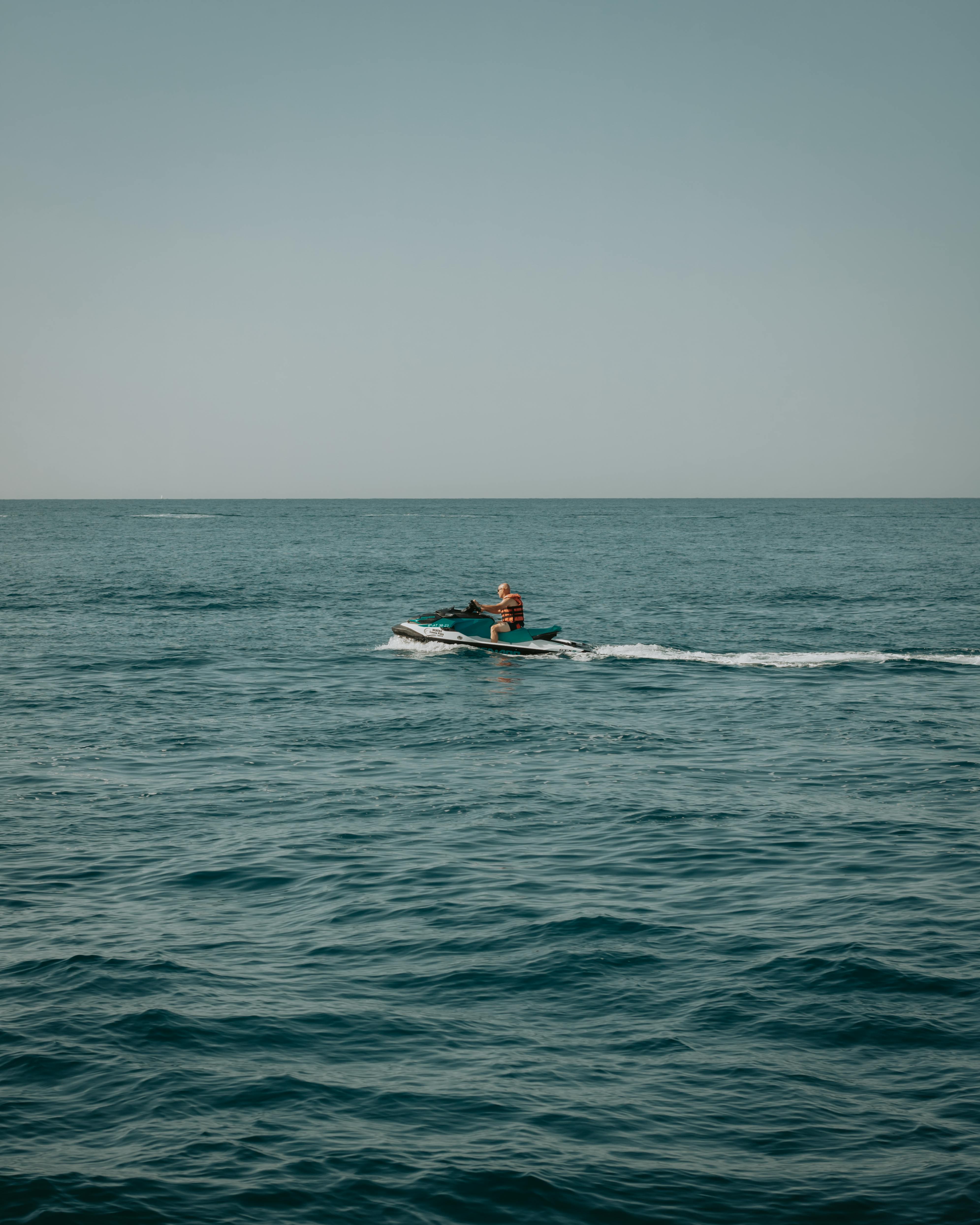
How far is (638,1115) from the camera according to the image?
29.1 feet

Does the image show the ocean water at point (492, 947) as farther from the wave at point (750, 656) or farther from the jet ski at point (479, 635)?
the jet ski at point (479, 635)

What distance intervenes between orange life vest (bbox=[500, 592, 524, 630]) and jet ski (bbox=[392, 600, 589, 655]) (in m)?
0.18

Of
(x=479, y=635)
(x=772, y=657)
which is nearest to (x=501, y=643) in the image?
(x=479, y=635)

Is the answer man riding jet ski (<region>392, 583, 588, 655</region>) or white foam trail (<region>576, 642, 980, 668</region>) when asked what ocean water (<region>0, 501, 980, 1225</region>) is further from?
man riding jet ski (<region>392, 583, 588, 655</region>)

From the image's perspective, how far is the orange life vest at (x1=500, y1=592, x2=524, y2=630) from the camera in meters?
32.8

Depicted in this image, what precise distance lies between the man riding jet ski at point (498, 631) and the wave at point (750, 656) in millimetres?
260

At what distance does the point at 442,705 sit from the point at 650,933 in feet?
46.7

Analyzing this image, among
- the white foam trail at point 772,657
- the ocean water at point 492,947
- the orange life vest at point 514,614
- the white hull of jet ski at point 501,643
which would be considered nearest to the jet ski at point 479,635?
the white hull of jet ski at point 501,643

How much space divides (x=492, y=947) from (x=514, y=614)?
21122mm

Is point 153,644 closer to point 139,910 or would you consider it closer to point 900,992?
point 139,910

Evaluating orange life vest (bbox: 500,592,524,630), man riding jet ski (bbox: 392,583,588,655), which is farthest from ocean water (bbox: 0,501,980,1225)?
orange life vest (bbox: 500,592,524,630)

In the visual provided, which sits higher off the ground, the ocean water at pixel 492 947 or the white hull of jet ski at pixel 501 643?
the white hull of jet ski at pixel 501 643

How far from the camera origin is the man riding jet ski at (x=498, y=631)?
32969 millimetres

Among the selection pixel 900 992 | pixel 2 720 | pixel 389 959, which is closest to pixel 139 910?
pixel 389 959
